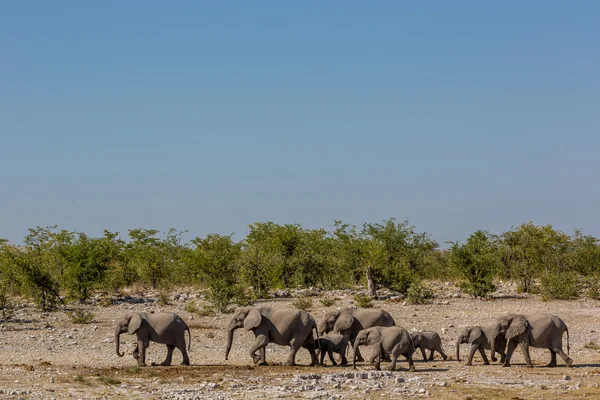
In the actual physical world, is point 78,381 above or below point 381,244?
below

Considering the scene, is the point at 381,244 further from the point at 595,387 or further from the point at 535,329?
the point at 595,387

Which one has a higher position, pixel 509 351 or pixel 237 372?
pixel 509 351

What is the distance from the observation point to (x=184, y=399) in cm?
1448

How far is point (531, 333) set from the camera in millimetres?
19766

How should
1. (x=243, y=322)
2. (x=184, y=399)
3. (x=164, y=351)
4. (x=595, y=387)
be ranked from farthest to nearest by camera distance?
(x=164, y=351)
(x=243, y=322)
(x=595, y=387)
(x=184, y=399)

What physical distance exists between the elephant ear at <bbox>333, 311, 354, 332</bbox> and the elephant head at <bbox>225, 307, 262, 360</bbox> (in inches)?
88.7

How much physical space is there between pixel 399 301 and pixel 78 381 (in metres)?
21.1

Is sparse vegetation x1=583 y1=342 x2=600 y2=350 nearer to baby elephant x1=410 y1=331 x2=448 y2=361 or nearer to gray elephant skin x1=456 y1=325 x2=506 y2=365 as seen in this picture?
gray elephant skin x1=456 y1=325 x2=506 y2=365

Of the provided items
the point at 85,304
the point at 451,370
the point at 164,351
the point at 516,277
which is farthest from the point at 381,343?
the point at 516,277

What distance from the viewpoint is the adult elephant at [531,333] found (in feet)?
64.0

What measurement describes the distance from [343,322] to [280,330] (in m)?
1.92

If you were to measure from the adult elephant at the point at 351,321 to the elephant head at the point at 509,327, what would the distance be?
112 inches

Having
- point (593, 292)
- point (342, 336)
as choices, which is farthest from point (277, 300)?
point (342, 336)

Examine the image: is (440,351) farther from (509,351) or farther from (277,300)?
(277,300)
